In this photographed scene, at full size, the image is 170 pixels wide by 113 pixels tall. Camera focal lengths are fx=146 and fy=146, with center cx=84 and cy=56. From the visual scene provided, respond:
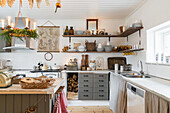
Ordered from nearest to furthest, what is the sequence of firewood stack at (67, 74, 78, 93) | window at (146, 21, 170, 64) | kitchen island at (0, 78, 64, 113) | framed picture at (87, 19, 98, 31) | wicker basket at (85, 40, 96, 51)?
kitchen island at (0, 78, 64, 113) < window at (146, 21, 170, 64) < firewood stack at (67, 74, 78, 93) < wicker basket at (85, 40, 96, 51) < framed picture at (87, 19, 98, 31)

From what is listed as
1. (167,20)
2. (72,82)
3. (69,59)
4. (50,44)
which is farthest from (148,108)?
(50,44)

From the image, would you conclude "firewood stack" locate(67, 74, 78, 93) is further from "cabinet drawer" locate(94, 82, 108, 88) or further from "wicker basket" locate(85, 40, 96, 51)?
"wicker basket" locate(85, 40, 96, 51)

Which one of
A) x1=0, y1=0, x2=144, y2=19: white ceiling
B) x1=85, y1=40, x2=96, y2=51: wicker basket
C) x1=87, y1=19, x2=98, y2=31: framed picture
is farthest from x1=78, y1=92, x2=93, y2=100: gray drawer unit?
x1=0, y1=0, x2=144, y2=19: white ceiling

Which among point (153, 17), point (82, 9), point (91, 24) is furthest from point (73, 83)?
point (153, 17)

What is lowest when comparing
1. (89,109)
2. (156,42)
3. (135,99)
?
(89,109)

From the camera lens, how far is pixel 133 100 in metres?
2.22

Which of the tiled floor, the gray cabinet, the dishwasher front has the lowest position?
the tiled floor

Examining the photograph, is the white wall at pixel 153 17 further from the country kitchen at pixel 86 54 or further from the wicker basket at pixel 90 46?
the wicker basket at pixel 90 46

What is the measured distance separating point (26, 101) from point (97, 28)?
368 cm

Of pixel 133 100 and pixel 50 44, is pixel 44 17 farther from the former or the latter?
pixel 133 100

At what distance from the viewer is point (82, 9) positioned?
4074 millimetres

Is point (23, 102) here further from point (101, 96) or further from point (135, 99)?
point (101, 96)

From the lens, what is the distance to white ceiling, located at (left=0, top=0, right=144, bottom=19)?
3549 mm

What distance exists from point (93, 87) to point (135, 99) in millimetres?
2308
